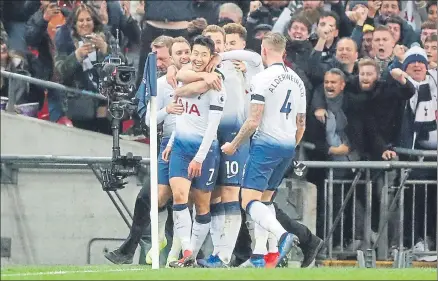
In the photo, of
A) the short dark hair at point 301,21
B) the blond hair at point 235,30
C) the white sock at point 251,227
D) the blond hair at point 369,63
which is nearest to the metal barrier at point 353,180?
the white sock at point 251,227

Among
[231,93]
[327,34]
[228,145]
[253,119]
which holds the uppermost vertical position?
[327,34]

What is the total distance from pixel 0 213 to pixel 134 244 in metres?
2.76

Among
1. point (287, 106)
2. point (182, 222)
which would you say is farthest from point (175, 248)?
point (287, 106)

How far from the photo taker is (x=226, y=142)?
1645 centimetres

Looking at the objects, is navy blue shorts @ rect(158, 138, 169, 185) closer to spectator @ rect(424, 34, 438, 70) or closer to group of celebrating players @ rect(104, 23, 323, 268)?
group of celebrating players @ rect(104, 23, 323, 268)

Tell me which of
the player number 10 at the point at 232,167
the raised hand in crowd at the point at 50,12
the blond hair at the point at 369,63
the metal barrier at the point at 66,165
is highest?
the raised hand in crowd at the point at 50,12

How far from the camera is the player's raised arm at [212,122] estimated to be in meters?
15.9

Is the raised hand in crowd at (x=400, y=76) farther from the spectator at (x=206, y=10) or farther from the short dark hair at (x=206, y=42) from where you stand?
the short dark hair at (x=206, y=42)

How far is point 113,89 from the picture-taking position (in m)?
15.1

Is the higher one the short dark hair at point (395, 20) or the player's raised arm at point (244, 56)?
the short dark hair at point (395, 20)

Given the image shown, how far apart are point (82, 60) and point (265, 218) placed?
16.3 feet

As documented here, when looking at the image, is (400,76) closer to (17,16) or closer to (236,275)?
(17,16)

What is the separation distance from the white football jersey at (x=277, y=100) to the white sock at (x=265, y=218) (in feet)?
2.23

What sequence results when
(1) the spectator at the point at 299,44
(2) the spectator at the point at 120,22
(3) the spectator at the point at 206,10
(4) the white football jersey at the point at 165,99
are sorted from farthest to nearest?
(2) the spectator at the point at 120,22, (3) the spectator at the point at 206,10, (1) the spectator at the point at 299,44, (4) the white football jersey at the point at 165,99
